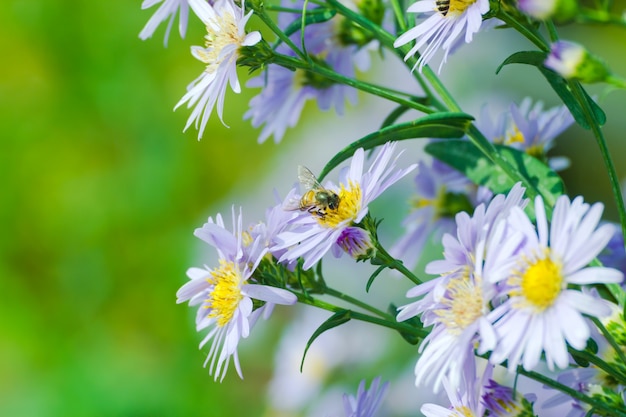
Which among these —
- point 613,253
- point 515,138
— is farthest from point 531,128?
point 613,253

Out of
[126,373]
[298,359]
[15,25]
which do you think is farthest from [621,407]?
[15,25]

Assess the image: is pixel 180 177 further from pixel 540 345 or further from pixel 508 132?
pixel 540 345

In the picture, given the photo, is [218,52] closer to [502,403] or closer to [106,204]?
[502,403]

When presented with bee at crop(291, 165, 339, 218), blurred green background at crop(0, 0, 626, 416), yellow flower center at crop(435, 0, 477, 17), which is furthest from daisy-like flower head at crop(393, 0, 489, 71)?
blurred green background at crop(0, 0, 626, 416)

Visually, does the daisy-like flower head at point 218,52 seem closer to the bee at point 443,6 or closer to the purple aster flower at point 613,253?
the bee at point 443,6

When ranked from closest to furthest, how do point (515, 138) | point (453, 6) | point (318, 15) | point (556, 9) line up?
1. point (556, 9)
2. point (453, 6)
3. point (318, 15)
4. point (515, 138)

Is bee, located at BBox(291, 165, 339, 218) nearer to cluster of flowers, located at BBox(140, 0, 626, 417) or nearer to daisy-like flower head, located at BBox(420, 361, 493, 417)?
cluster of flowers, located at BBox(140, 0, 626, 417)

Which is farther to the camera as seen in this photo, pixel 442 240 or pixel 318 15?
pixel 318 15

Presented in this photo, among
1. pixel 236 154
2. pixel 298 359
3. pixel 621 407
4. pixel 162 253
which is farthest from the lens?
pixel 236 154
